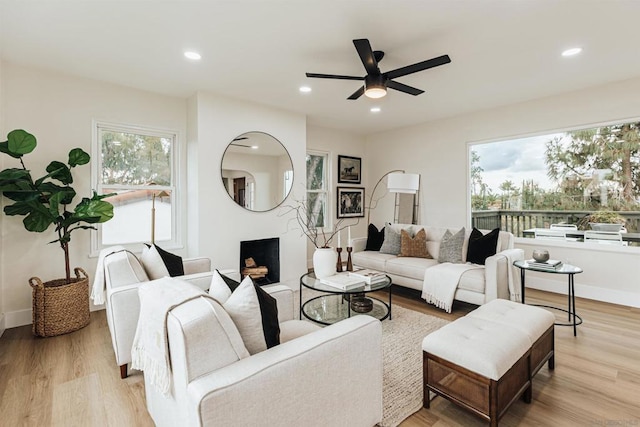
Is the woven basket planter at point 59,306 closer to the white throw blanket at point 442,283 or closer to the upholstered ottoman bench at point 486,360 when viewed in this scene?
the upholstered ottoman bench at point 486,360

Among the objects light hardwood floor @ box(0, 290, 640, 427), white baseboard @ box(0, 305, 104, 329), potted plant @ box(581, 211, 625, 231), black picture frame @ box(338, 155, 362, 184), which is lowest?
light hardwood floor @ box(0, 290, 640, 427)

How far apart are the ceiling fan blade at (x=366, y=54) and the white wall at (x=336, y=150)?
3110 millimetres

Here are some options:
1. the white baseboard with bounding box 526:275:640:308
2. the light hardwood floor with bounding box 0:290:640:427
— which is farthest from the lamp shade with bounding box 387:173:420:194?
the light hardwood floor with bounding box 0:290:640:427

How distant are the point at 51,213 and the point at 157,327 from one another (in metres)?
2.54

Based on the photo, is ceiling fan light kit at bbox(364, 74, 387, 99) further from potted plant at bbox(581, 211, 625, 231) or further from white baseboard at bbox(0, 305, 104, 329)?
white baseboard at bbox(0, 305, 104, 329)

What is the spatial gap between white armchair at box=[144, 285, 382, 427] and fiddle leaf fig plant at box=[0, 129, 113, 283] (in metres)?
2.33

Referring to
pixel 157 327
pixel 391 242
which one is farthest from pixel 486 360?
pixel 391 242

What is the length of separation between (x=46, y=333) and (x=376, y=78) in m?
3.85

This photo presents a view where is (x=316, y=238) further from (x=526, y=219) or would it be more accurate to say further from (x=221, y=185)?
(x=526, y=219)

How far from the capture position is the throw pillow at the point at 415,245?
420 centimetres

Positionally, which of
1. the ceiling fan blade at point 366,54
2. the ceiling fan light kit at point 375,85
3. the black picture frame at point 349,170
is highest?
the ceiling fan blade at point 366,54

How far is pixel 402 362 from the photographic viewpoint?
2.43 m

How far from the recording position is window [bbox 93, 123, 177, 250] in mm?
3676

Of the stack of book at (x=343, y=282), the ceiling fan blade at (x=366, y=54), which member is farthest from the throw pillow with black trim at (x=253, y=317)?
the ceiling fan blade at (x=366, y=54)
